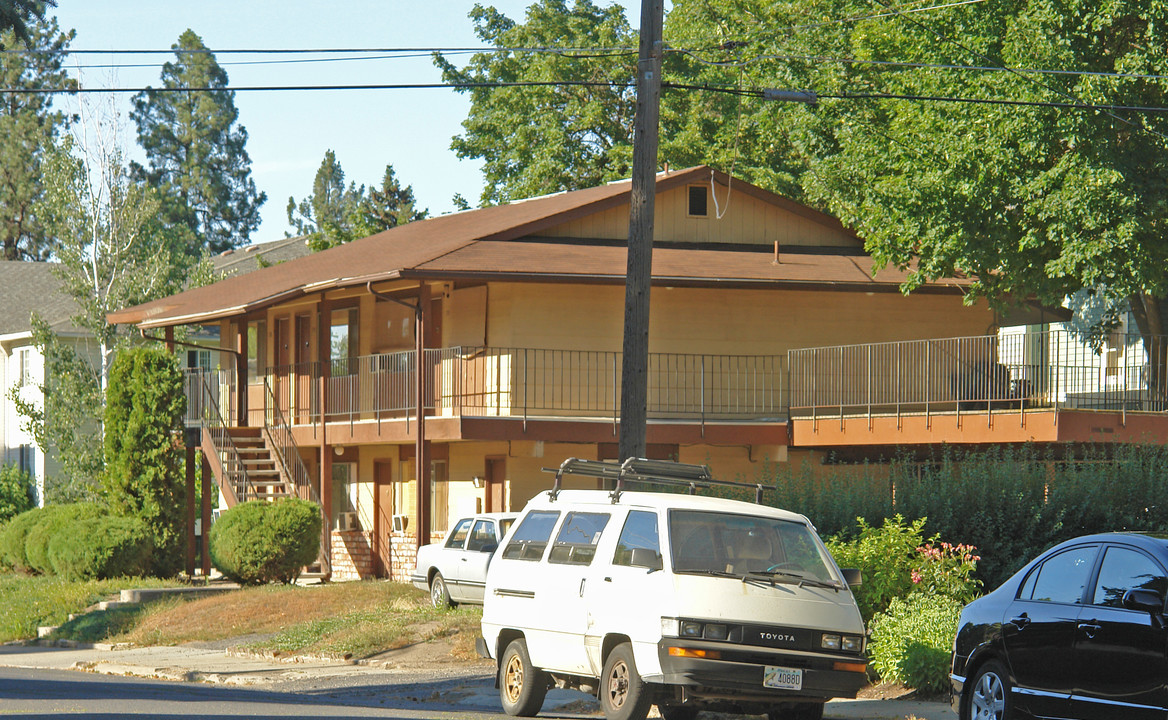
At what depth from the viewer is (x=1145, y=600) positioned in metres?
9.64

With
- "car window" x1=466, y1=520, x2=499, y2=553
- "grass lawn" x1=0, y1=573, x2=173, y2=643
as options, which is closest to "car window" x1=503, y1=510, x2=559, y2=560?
"car window" x1=466, y1=520, x2=499, y2=553

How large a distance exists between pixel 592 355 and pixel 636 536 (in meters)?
15.6

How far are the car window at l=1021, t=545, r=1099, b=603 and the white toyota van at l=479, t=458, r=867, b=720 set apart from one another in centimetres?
159

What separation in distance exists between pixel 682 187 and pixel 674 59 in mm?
15487

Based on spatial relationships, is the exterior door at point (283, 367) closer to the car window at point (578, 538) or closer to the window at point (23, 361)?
the window at point (23, 361)

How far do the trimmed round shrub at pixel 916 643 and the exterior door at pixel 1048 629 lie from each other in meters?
2.89

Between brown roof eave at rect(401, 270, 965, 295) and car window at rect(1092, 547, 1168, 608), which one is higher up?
brown roof eave at rect(401, 270, 965, 295)

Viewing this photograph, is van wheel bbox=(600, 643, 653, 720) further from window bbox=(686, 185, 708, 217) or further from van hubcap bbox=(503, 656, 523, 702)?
window bbox=(686, 185, 708, 217)

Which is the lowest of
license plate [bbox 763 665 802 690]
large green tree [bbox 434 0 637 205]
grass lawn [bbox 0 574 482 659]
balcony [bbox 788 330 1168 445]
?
grass lawn [bbox 0 574 482 659]

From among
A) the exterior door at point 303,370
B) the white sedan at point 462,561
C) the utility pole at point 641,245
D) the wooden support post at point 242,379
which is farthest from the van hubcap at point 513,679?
the wooden support post at point 242,379

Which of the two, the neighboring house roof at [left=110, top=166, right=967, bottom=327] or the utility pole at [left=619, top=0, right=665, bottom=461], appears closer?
the utility pole at [left=619, top=0, right=665, bottom=461]

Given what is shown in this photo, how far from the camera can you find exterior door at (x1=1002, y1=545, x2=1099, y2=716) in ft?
34.1

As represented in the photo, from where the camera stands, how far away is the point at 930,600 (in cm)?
1499

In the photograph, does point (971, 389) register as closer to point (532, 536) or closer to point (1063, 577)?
point (532, 536)
